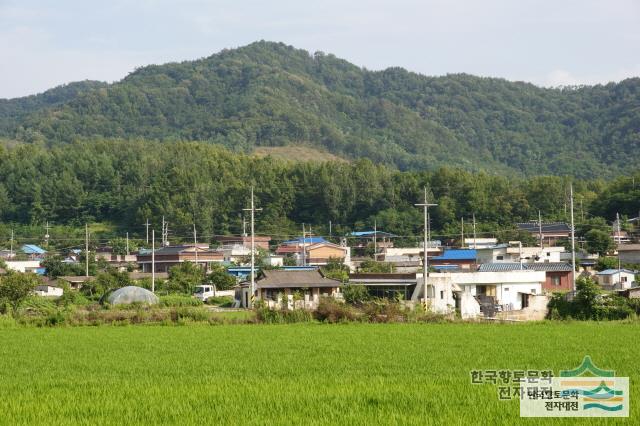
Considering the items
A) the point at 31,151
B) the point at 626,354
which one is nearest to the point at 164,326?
the point at 626,354

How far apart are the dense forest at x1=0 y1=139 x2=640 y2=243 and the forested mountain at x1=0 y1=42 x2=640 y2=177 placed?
1902 inches

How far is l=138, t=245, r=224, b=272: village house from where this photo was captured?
184 ft

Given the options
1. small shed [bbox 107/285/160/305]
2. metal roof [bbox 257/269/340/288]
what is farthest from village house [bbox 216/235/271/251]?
small shed [bbox 107/285/160/305]

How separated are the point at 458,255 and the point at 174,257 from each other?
1811 centimetres

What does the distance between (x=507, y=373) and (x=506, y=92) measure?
185 meters

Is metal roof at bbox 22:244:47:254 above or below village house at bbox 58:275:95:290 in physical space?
above

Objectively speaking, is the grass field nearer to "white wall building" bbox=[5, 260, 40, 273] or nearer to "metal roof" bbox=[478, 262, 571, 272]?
"metal roof" bbox=[478, 262, 571, 272]

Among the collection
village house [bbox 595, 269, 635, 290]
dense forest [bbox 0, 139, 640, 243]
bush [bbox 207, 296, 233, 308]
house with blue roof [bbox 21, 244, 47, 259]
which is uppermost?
dense forest [bbox 0, 139, 640, 243]

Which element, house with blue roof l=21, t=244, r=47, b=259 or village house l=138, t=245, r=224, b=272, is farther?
house with blue roof l=21, t=244, r=47, b=259

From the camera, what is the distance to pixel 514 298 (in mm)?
34281

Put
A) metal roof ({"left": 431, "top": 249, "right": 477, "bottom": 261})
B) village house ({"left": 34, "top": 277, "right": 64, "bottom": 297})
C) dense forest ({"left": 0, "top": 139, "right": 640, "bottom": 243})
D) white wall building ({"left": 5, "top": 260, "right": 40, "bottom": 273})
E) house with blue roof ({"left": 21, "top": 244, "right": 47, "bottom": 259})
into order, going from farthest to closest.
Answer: dense forest ({"left": 0, "top": 139, "right": 640, "bottom": 243}), house with blue roof ({"left": 21, "top": 244, "right": 47, "bottom": 259}), white wall building ({"left": 5, "top": 260, "right": 40, "bottom": 273}), metal roof ({"left": 431, "top": 249, "right": 477, "bottom": 261}), village house ({"left": 34, "top": 277, "right": 64, "bottom": 297})

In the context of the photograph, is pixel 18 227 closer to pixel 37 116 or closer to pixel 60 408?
pixel 60 408

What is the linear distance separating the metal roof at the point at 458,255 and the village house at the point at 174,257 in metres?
14.5

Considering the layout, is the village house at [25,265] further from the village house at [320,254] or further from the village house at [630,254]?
the village house at [630,254]
